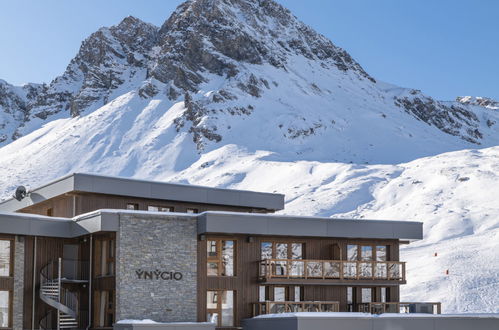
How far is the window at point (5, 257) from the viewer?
30828 mm

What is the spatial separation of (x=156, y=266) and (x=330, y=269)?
682cm

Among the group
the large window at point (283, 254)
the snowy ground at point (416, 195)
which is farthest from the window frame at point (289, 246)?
the snowy ground at point (416, 195)

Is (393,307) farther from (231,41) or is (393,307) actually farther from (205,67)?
(231,41)

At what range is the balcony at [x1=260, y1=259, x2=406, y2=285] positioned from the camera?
3155 centimetres

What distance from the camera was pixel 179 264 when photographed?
101ft

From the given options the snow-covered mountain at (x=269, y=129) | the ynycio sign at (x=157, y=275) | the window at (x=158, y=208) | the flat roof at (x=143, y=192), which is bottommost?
the ynycio sign at (x=157, y=275)

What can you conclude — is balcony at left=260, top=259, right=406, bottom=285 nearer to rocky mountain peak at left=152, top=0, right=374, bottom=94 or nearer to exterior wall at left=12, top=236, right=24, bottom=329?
exterior wall at left=12, top=236, right=24, bottom=329

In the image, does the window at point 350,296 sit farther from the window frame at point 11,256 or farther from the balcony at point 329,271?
the window frame at point 11,256

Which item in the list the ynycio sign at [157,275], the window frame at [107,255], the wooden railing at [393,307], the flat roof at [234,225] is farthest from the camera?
the wooden railing at [393,307]

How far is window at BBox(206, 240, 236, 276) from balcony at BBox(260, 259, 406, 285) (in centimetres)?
121

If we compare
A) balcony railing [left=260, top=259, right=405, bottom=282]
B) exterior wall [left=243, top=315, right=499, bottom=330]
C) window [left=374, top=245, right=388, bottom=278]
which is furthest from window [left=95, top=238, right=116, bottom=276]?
window [left=374, top=245, right=388, bottom=278]

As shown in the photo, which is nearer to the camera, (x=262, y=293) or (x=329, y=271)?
(x=262, y=293)

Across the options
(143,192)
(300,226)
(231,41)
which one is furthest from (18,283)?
(231,41)

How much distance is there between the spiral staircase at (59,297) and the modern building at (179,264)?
0.14 feet
